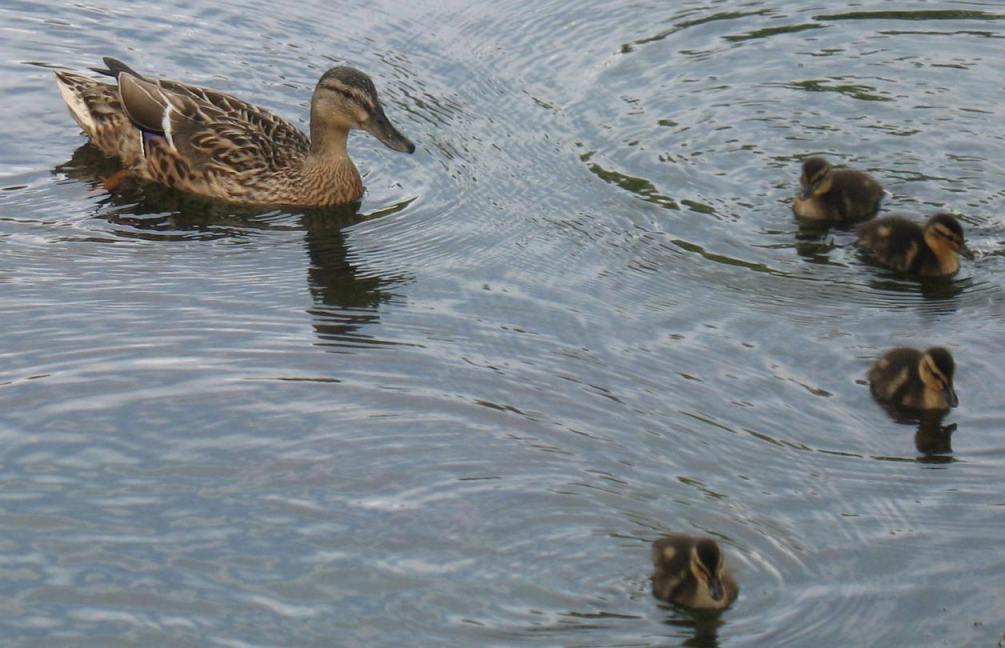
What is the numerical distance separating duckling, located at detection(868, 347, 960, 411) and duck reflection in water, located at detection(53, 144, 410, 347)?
6.20 ft

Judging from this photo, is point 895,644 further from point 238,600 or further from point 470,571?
point 238,600

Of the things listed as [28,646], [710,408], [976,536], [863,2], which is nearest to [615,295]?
[710,408]

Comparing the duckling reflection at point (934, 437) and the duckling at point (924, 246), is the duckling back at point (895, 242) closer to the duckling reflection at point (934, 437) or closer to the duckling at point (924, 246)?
the duckling at point (924, 246)

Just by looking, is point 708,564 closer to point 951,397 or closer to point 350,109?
point 951,397

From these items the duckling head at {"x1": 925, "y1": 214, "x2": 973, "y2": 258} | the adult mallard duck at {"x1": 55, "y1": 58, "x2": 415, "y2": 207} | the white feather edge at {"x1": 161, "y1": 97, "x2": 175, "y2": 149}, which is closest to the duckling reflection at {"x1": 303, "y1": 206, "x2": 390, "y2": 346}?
the adult mallard duck at {"x1": 55, "y1": 58, "x2": 415, "y2": 207}

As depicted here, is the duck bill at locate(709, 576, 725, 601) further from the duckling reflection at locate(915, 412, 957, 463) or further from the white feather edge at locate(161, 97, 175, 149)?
the white feather edge at locate(161, 97, 175, 149)

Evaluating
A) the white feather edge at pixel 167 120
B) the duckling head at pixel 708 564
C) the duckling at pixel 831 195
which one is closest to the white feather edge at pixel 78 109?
the white feather edge at pixel 167 120

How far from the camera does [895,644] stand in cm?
464

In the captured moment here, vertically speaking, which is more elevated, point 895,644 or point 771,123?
point 771,123

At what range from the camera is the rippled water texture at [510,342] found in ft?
16.0

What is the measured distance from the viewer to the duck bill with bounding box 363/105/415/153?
7.68m

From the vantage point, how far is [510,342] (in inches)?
245

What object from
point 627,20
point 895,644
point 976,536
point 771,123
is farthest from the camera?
point 627,20

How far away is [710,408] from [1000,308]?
1506 mm
